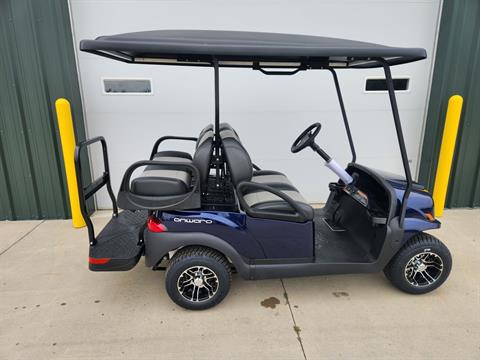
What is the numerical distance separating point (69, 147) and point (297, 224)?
8.11ft

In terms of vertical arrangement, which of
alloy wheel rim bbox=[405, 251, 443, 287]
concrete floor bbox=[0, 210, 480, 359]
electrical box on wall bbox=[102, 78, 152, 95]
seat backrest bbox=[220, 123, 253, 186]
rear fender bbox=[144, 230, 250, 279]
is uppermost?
electrical box on wall bbox=[102, 78, 152, 95]

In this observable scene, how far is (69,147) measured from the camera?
3.22 metres

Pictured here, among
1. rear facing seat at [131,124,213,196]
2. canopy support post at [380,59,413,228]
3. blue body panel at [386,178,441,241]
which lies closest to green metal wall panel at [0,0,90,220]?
rear facing seat at [131,124,213,196]

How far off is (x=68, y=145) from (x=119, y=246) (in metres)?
1.52

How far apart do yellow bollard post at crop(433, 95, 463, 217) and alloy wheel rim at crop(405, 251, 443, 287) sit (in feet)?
5.59

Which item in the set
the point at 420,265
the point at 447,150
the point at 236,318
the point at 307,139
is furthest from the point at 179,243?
the point at 447,150

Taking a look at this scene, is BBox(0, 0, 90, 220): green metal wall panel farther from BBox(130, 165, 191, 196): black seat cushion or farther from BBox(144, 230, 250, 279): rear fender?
BBox(144, 230, 250, 279): rear fender

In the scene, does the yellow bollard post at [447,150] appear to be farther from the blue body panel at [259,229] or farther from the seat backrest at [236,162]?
the seat backrest at [236,162]

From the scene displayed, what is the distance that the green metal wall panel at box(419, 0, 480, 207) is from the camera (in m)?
3.42

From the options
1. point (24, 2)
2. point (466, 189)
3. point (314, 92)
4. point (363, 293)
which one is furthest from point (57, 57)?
point (466, 189)

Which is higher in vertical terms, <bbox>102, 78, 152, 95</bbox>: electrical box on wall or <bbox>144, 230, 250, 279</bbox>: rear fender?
<bbox>102, 78, 152, 95</bbox>: electrical box on wall

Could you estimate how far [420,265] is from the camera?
88.7 inches

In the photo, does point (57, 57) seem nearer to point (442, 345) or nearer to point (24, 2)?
point (24, 2)

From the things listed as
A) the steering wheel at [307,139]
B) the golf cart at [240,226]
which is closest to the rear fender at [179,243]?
the golf cart at [240,226]
